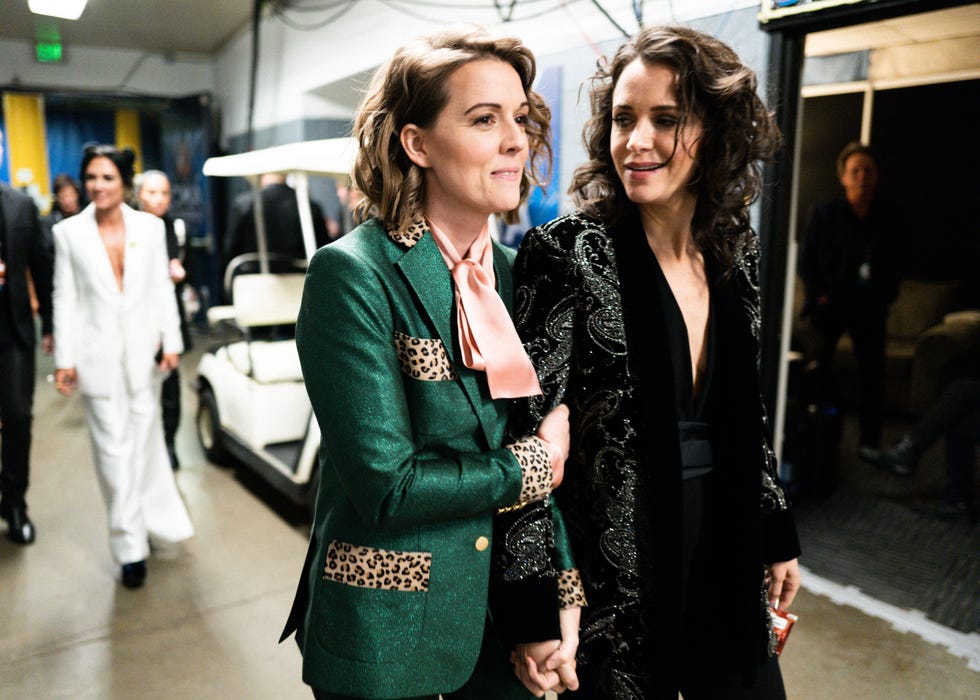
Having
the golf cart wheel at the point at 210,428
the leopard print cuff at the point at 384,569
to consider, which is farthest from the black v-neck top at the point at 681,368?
the golf cart wheel at the point at 210,428

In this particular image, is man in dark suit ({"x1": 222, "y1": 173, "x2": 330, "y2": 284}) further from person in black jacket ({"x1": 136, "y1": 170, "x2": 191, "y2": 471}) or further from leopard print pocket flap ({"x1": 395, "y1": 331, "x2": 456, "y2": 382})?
leopard print pocket flap ({"x1": 395, "y1": 331, "x2": 456, "y2": 382})

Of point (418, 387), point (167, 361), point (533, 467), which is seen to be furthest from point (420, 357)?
point (167, 361)

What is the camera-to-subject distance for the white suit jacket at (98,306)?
124 inches

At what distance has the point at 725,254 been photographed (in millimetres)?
1429

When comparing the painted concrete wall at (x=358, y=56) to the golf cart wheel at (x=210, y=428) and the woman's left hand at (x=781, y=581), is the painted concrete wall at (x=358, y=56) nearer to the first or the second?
the woman's left hand at (x=781, y=581)

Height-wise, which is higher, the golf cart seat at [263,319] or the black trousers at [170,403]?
the golf cart seat at [263,319]

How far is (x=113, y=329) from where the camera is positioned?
321 centimetres

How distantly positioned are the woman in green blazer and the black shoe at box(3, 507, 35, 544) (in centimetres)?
311

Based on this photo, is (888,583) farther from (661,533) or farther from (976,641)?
(661,533)

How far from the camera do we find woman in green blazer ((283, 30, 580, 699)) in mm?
1123

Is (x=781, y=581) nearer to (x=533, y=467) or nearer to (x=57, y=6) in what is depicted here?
(x=533, y=467)

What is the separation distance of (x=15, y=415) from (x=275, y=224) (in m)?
1.97

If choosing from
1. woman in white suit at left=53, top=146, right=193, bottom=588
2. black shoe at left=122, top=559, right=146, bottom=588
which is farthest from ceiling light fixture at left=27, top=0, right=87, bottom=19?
black shoe at left=122, top=559, right=146, bottom=588

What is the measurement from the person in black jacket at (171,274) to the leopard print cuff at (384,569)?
3305 mm
